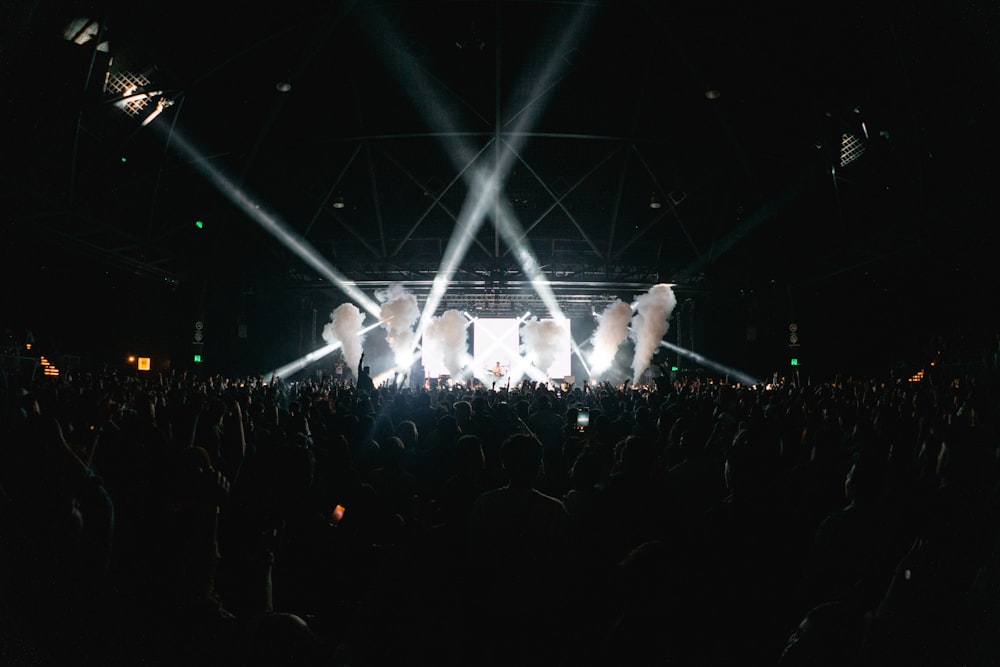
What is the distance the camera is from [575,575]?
2965 mm

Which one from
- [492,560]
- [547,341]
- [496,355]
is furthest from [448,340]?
[492,560]

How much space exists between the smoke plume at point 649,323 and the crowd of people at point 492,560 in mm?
27224

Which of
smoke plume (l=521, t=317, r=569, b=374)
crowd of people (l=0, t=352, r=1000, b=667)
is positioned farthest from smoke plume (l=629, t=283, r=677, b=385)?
crowd of people (l=0, t=352, r=1000, b=667)

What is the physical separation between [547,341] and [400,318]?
8768 mm

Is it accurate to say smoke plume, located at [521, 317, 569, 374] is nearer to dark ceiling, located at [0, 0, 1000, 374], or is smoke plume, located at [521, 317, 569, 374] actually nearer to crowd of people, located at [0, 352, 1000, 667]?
dark ceiling, located at [0, 0, 1000, 374]

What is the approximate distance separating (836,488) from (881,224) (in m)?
16.6

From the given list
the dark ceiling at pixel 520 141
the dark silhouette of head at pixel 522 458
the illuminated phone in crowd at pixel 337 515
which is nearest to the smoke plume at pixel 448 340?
the dark ceiling at pixel 520 141

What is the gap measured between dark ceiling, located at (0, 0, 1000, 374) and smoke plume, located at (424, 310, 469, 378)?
35.9ft

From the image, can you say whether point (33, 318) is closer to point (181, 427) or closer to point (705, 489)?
point (181, 427)

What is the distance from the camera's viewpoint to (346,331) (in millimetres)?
35094

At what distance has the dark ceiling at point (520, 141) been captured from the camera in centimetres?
1284

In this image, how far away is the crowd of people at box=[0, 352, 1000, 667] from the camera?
2.19 m

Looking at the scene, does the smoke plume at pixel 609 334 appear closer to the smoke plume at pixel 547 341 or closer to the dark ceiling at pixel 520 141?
the smoke plume at pixel 547 341

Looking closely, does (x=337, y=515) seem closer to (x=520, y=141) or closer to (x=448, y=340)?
(x=520, y=141)
